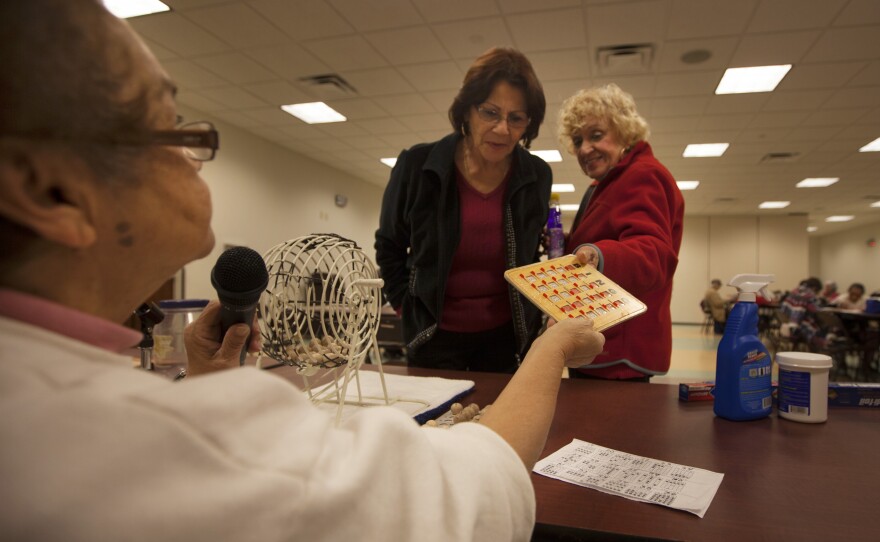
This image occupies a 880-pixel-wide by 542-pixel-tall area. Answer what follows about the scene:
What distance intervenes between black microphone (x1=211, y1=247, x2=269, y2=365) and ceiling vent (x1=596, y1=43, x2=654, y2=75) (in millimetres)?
3973

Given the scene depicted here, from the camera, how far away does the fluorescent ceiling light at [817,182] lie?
8.55 metres

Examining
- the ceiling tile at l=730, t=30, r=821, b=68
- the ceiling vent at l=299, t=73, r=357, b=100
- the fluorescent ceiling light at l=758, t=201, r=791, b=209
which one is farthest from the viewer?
the fluorescent ceiling light at l=758, t=201, r=791, b=209

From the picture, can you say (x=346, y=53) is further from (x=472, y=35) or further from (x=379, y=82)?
(x=472, y=35)

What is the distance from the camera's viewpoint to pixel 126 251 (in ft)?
1.25

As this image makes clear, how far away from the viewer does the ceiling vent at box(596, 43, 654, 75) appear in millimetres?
3928

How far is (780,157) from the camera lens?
7.15 meters

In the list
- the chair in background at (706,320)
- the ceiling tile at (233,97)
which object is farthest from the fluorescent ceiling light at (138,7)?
the chair in background at (706,320)

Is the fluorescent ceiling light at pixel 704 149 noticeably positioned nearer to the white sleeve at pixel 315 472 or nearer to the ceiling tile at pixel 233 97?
the ceiling tile at pixel 233 97

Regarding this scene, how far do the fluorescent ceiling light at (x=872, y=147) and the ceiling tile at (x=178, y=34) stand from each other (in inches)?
306

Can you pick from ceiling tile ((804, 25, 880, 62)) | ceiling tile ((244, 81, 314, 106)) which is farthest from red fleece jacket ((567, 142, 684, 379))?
ceiling tile ((244, 81, 314, 106))

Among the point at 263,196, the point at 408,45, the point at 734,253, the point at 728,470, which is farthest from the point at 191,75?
the point at 734,253

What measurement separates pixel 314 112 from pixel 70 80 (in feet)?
19.1

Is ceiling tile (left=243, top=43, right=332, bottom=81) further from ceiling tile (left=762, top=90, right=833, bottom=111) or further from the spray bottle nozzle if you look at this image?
ceiling tile (left=762, top=90, right=833, bottom=111)

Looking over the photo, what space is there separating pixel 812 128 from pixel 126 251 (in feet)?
24.1
